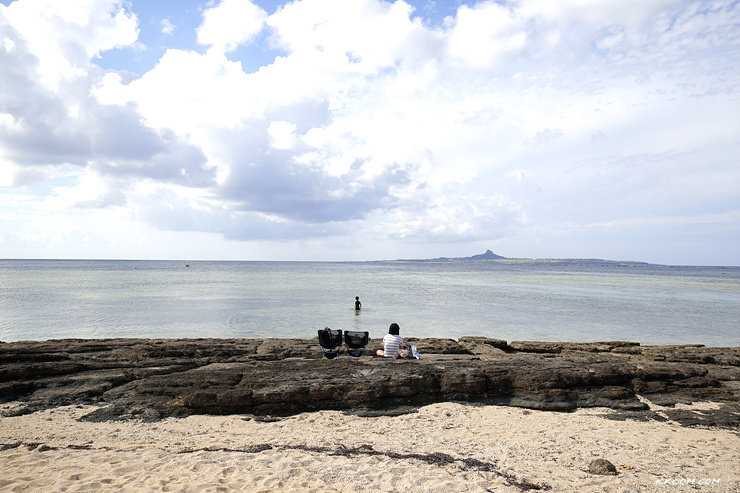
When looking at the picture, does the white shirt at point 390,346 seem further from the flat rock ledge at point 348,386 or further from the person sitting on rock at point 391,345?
the flat rock ledge at point 348,386

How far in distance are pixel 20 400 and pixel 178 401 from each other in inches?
109

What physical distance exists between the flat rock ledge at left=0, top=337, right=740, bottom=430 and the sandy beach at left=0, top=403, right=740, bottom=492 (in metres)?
0.35

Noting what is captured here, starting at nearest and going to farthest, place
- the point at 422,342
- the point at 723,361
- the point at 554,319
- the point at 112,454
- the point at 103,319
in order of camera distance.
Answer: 1. the point at 112,454
2. the point at 723,361
3. the point at 422,342
4. the point at 103,319
5. the point at 554,319

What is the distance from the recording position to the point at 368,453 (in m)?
5.38

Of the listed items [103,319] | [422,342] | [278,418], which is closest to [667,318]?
[422,342]

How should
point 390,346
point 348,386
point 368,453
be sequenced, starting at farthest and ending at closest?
point 390,346
point 348,386
point 368,453

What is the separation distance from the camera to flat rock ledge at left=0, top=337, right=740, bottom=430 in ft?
23.0

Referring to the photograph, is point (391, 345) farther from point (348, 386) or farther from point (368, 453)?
point (368, 453)

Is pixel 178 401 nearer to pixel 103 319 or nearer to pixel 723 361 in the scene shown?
pixel 723 361

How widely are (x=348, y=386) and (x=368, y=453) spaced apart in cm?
212

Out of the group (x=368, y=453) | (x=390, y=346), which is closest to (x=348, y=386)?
(x=368, y=453)

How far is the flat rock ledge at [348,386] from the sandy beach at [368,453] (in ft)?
1.14

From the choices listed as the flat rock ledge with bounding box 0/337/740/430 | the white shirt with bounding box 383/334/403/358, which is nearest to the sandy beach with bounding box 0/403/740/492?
the flat rock ledge with bounding box 0/337/740/430

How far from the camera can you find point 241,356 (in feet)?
34.5
